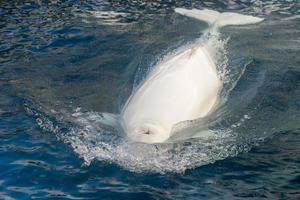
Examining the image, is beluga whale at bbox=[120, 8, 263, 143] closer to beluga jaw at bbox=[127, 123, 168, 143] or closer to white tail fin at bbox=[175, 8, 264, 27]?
beluga jaw at bbox=[127, 123, 168, 143]

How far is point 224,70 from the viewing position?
1282 cm

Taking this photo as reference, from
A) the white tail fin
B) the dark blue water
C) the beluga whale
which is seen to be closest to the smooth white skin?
the beluga whale

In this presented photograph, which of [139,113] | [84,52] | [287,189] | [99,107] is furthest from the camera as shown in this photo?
[84,52]

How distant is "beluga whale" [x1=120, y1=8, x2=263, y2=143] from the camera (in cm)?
973

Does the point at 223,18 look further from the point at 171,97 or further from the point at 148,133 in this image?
the point at 148,133

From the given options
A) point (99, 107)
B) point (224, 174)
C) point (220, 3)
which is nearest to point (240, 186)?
point (224, 174)

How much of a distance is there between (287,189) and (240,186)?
2.20 feet

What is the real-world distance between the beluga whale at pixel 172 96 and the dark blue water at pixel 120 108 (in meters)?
0.27

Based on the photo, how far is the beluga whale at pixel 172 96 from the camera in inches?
383

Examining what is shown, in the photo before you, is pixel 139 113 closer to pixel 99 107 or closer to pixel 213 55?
pixel 99 107

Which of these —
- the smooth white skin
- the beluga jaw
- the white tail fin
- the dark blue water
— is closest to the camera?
the dark blue water

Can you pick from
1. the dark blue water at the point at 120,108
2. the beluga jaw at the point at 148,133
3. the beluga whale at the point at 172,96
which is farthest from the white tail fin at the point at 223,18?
the beluga jaw at the point at 148,133

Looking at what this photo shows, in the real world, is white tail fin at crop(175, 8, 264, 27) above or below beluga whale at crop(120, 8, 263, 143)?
above

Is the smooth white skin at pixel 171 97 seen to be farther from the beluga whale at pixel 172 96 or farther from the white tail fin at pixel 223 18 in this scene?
the white tail fin at pixel 223 18
